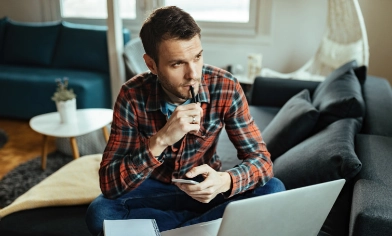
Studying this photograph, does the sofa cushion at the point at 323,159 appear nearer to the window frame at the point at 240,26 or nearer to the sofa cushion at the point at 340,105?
the sofa cushion at the point at 340,105

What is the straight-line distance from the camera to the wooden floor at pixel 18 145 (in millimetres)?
2770

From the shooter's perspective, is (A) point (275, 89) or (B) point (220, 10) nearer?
(A) point (275, 89)

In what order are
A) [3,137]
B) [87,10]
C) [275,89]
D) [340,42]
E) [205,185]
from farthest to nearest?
[87,10]
[3,137]
[340,42]
[275,89]
[205,185]

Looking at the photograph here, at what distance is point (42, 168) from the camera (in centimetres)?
265

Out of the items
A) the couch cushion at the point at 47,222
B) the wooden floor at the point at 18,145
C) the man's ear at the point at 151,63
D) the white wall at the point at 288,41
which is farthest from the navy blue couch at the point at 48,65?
the man's ear at the point at 151,63

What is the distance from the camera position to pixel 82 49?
3773mm

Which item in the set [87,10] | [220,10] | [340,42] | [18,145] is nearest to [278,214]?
[340,42]

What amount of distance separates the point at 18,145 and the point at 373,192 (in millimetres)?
2634

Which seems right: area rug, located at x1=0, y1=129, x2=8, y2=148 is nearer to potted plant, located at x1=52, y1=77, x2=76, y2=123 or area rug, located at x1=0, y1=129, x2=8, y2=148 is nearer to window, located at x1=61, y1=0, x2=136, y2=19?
potted plant, located at x1=52, y1=77, x2=76, y2=123

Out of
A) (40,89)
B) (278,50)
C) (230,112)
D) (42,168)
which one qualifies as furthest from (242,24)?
(230,112)

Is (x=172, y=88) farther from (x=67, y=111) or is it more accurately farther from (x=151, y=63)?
(x=67, y=111)

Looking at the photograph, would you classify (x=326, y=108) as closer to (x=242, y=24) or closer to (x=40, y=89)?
(x=242, y=24)

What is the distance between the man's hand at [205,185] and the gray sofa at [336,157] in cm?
36

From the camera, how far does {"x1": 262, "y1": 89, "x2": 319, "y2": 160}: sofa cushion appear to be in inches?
67.4
